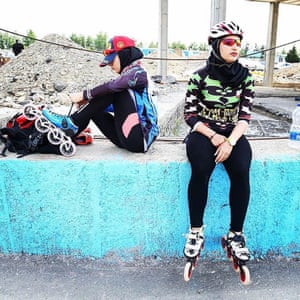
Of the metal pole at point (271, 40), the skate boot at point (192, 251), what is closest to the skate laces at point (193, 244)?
the skate boot at point (192, 251)

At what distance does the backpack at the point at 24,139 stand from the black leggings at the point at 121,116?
0.76 feet

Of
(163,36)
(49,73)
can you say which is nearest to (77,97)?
(49,73)

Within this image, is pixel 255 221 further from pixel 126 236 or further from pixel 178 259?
pixel 126 236

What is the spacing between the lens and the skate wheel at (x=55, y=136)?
7.34ft

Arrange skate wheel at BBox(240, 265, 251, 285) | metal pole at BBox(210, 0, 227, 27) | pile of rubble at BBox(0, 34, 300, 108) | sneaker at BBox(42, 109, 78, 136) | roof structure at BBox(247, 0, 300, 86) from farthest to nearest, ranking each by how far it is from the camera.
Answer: roof structure at BBox(247, 0, 300, 86), metal pole at BBox(210, 0, 227, 27), pile of rubble at BBox(0, 34, 300, 108), sneaker at BBox(42, 109, 78, 136), skate wheel at BBox(240, 265, 251, 285)

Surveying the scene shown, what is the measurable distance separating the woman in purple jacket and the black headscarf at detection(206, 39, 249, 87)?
433 millimetres

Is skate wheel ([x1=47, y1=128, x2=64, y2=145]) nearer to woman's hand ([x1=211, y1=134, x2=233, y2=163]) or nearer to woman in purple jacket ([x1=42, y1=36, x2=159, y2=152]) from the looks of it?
woman in purple jacket ([x1=42, y1=36, x2=159, y2=152])

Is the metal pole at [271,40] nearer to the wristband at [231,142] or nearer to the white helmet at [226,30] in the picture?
the white helmet at [226,30]

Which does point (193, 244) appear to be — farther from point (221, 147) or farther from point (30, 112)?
point (30, 112)

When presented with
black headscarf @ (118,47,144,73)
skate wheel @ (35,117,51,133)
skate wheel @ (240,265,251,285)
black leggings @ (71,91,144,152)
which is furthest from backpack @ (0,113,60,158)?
skate wheel @ (240,265,251,285)

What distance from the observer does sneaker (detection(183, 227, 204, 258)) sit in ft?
6.30

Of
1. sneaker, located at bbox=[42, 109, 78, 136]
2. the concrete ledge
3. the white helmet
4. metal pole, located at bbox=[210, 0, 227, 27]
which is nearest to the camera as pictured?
the white helmet

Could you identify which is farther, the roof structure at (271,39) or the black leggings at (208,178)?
the roof structure at (271,39)

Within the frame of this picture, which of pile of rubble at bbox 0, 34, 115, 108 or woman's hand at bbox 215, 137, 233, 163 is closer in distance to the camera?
woman's hand at bbox 215, 137, 233, 163
